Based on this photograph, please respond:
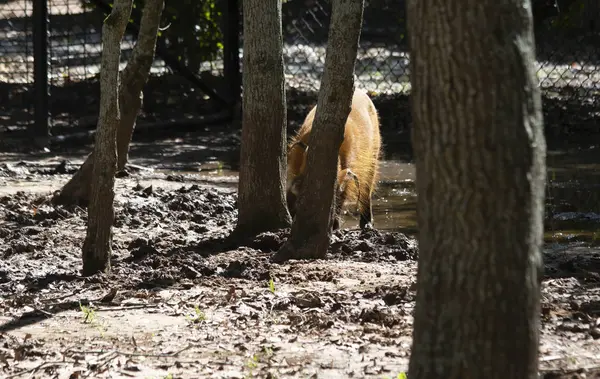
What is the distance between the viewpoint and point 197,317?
4797 mm

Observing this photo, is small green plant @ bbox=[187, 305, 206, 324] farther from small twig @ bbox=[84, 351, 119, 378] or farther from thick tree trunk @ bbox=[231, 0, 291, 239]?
thick tree trunk @ bbox=[231, 0, 291, 239]

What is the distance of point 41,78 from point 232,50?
8.46 ft

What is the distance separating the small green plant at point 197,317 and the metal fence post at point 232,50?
8.12 m

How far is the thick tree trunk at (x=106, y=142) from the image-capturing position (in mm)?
5535

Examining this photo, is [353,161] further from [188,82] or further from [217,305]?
[188,82]

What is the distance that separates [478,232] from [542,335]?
1.50m

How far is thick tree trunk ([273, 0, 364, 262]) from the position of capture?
230 inches

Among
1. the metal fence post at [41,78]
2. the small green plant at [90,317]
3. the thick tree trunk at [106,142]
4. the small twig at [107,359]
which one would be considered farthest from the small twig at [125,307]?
the metal fence post at [41,78]

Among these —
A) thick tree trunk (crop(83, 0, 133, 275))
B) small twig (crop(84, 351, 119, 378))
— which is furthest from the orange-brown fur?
small twig (crop(84, 351, 119, 378))

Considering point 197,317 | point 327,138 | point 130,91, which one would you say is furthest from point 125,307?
point 130,91

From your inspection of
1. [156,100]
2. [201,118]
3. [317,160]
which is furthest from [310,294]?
[156,100]

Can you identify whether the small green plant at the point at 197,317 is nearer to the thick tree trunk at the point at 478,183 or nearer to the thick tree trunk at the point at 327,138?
the thick tree trunk at the point at 327,138

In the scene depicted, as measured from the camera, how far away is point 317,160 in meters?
6.07

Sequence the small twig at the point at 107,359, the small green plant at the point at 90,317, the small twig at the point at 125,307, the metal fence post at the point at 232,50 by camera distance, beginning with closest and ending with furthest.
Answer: the small twig at the point at 107,359
the small green plant at the point at 90,317
the small twig at the point at 125,307
the metal fence post at the point at 232,50
